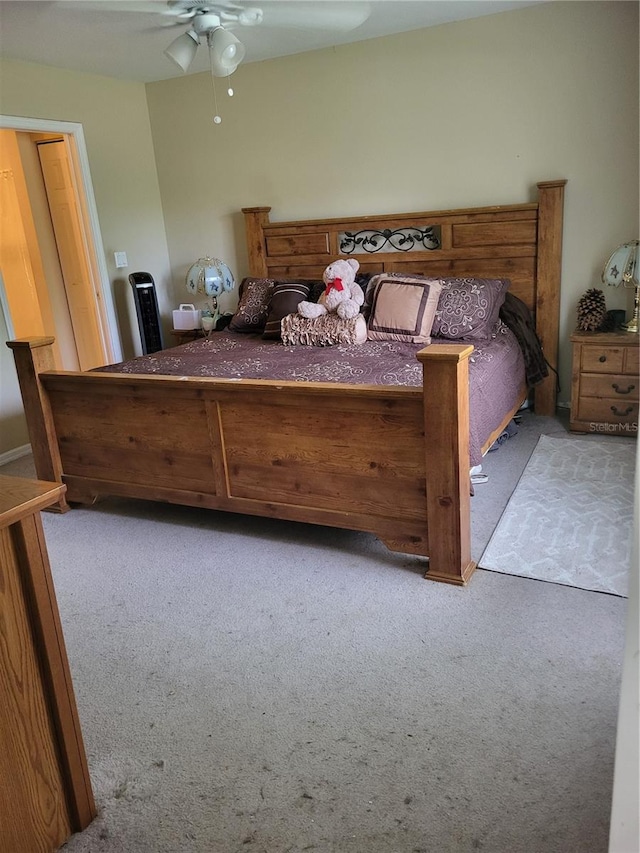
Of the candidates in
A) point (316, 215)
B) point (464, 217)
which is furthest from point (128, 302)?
point (464, 217)

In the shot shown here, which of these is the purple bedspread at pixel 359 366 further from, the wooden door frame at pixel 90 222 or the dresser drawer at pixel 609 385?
the wooden door frame at pixel 90 222

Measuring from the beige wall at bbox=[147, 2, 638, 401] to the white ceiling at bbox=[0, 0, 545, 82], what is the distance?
0.53 ft

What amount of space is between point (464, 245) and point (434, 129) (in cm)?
73

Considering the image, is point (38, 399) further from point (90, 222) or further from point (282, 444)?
point (90, 222)

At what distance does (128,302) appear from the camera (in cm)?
505

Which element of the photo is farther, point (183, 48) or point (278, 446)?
point (183, 48)

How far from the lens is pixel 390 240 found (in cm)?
444

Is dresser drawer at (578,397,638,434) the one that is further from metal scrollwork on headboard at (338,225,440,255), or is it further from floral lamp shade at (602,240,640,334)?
metal scrollwork on headboard at (338,225,440,255)

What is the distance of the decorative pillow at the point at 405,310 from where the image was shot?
364 cm

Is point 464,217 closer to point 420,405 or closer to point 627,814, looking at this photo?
point 420,405

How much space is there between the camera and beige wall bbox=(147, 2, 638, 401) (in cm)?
369

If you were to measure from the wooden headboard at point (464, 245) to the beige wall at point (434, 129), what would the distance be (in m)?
0.11

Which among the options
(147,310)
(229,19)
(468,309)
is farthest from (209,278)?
(468,309)

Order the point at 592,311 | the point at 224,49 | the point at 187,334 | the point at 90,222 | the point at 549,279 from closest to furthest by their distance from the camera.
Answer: the point at 224,49 → the point at 592,311 → the point at 549,279 → the point at 90,222 → the point at 187,334
